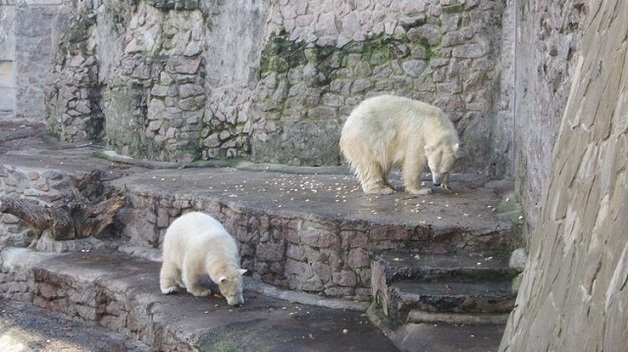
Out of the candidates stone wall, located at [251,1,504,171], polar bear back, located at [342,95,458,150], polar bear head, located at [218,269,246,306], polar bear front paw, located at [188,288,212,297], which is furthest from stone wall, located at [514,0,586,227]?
polar bear front paw, located at [188,288,212,297]

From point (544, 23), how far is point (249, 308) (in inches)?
112

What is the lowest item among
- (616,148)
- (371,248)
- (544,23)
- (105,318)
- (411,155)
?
(105,318)

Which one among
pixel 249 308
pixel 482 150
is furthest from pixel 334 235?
pixel 482 150

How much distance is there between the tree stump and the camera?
9.88 m

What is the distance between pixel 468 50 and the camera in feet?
32.2

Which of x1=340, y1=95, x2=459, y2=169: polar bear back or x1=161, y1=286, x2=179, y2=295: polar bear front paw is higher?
x1=340, y1=95, x2=459, y2=169: polar bear back

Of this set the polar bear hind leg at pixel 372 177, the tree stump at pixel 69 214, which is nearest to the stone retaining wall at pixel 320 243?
the polar bear hind leg at pixel 372 177

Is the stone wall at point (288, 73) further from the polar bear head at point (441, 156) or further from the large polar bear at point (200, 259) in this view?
the large polar bear at point (200, 259)

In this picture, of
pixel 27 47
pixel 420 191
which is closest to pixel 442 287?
pixel 420 191

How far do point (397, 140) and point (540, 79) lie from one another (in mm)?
1895

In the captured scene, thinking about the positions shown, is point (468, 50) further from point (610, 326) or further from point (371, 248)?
point (610, 326)

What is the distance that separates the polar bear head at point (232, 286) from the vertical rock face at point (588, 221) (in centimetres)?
301

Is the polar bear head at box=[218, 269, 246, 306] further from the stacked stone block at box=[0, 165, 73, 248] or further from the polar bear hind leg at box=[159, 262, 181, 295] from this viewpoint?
the stacked stone block at box=[0, 165, 73, 248]

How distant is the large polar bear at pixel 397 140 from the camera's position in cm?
834
